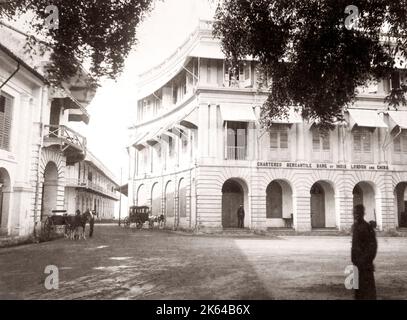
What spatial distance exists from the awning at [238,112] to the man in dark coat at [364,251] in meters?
19.5

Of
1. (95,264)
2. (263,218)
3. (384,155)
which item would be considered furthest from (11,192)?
(384,155)

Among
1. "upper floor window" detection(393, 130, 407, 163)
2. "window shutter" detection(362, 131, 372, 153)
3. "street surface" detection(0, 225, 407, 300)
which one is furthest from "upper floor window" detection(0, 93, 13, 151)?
"upper floor window" detection(393, 130, 407, 163)

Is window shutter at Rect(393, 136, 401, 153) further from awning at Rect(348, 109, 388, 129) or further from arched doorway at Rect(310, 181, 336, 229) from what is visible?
arched doorway at Rect(310, 181, 336, 229)

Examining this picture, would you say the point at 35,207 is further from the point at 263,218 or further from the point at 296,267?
the point at 263,218

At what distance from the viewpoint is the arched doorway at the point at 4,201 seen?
15.7 m

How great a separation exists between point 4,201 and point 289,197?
59.2 ft

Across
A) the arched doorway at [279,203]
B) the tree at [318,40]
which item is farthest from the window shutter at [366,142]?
the tree at [318,40]

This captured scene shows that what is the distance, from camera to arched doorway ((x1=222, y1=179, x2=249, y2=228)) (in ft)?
91.2

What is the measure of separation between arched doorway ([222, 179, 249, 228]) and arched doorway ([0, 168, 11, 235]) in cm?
1477

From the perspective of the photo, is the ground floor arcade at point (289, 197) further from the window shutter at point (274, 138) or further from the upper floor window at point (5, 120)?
the upper floor window at point (5, 120)

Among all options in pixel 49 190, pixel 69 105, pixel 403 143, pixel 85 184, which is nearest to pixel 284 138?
pixel 403 143

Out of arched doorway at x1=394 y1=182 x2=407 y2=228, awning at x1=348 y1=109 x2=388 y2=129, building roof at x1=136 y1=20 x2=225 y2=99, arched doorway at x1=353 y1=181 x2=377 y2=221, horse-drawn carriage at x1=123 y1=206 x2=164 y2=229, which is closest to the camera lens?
building roof at x1=136 y1=20 x2=225 y2=99

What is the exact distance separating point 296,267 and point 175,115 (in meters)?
22.4

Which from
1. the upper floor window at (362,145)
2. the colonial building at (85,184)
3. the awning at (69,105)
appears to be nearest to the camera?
the awning at (69,105)
